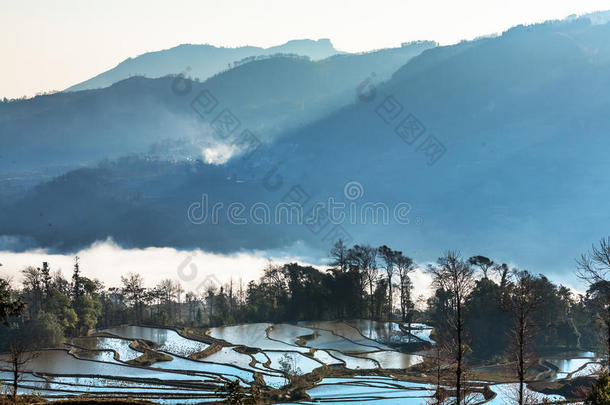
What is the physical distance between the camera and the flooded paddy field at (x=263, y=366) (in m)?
37.0

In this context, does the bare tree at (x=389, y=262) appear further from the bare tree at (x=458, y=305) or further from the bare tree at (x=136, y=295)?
the bare tree at (x=136, y=295)

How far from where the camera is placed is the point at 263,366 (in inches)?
1759

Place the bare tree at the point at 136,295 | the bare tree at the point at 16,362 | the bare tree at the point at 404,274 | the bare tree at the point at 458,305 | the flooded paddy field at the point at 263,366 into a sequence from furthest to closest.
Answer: the bare tree at the point at 136,295 < the bare tree at the point at 404,274 < the flooded paddy field at the point at 263,366 < the bare tree at the point at 16,362 < the bare tree at the point at 458,305

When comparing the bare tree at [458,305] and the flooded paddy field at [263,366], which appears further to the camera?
the flooded paddy field at [263,366]

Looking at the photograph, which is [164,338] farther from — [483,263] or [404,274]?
[483,263]

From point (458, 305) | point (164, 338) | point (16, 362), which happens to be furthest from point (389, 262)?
point (16, 362)

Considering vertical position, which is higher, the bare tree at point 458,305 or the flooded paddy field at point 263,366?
the bare tree at point 458,305

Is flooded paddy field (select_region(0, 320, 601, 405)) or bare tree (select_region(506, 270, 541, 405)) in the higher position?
bare tree (select_region(506, 270, 541, 405))

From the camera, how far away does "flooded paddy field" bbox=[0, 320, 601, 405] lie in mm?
36969

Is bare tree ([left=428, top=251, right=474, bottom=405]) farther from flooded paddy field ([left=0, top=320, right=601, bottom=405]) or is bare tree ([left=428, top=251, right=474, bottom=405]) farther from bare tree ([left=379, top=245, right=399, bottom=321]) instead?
bare tree ([left=379, top=245, right=399, bottom=321])

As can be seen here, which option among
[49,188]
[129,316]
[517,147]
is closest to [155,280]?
[129,316]

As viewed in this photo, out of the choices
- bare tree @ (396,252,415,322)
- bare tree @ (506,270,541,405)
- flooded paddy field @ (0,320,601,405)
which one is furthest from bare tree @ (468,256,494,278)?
bare tree @ (506,270,541,405)

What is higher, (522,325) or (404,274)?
(404,274)

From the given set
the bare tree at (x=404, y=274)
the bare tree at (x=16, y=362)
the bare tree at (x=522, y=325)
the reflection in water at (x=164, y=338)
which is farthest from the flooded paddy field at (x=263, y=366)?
the bare tree at (x=522, y=325)
